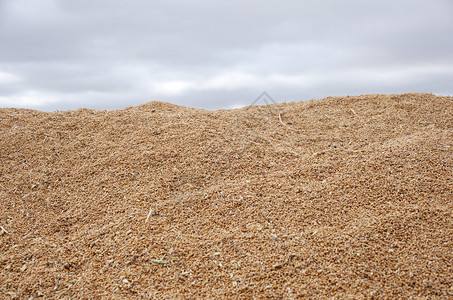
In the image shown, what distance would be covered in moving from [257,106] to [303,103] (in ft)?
2.94

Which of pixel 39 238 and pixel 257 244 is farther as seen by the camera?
pixel 39 238

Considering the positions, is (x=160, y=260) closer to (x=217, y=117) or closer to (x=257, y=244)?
(x=257, y=244)

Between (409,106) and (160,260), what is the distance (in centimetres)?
465

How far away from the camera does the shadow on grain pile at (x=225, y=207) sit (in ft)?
8.11

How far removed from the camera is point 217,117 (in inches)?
195

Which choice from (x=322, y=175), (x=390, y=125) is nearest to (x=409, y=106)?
(x=390, y=125)

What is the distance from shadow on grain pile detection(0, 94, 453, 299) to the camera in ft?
8.11

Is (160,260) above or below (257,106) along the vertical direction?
below

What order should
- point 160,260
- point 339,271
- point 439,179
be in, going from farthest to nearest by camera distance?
point 439,179 → point 160,260 → point 339,271

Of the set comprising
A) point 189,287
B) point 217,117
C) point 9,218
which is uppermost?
point 217,117

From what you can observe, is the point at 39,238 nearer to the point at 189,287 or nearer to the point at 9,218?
the point at 9,218

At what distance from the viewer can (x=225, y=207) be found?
3.19 meters

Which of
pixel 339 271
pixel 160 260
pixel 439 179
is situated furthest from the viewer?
pixel 439 179

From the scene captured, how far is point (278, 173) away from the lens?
12.0 ft
